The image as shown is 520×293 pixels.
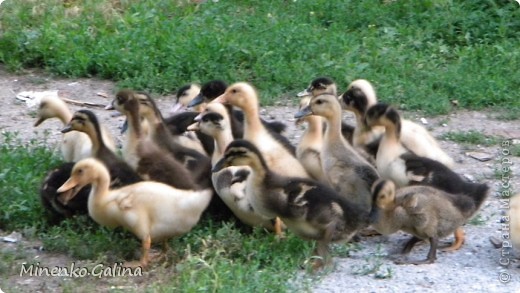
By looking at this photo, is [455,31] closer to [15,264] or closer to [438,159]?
[438,159]

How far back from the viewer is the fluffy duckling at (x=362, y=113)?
Result: 30.1 ft

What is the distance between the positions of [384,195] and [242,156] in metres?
0.99

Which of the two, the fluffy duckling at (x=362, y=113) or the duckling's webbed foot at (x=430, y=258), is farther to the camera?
the fluffy duckling at (x=362, y=113)

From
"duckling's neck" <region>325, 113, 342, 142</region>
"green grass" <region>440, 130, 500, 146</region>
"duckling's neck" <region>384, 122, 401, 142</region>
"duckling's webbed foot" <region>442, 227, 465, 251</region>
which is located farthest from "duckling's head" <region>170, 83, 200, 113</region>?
"duckling's webbed foot" <region>442, 227, 465, 251</region>

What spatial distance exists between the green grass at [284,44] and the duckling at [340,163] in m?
2.59

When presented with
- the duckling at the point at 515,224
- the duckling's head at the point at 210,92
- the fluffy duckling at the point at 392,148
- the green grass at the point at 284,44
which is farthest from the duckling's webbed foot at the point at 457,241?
the green grass at the point at 284,44

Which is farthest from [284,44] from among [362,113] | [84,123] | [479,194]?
[479,194]

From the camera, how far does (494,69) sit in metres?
11.9

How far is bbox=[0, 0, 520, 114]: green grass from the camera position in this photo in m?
11.5

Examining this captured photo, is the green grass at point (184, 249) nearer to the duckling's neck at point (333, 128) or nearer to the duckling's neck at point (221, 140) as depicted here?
the duckling's neck at point (221, 140)

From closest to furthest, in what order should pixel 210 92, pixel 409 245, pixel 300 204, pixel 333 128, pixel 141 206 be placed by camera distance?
pixel 300 204 → pixel 141 206 → pixel 409 245 → pixel 333 128 → pixel 210 92

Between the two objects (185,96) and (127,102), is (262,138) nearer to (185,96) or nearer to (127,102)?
(127,102)

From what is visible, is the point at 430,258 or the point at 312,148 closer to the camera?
the point at 430,258

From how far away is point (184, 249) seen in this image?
7797 mm
